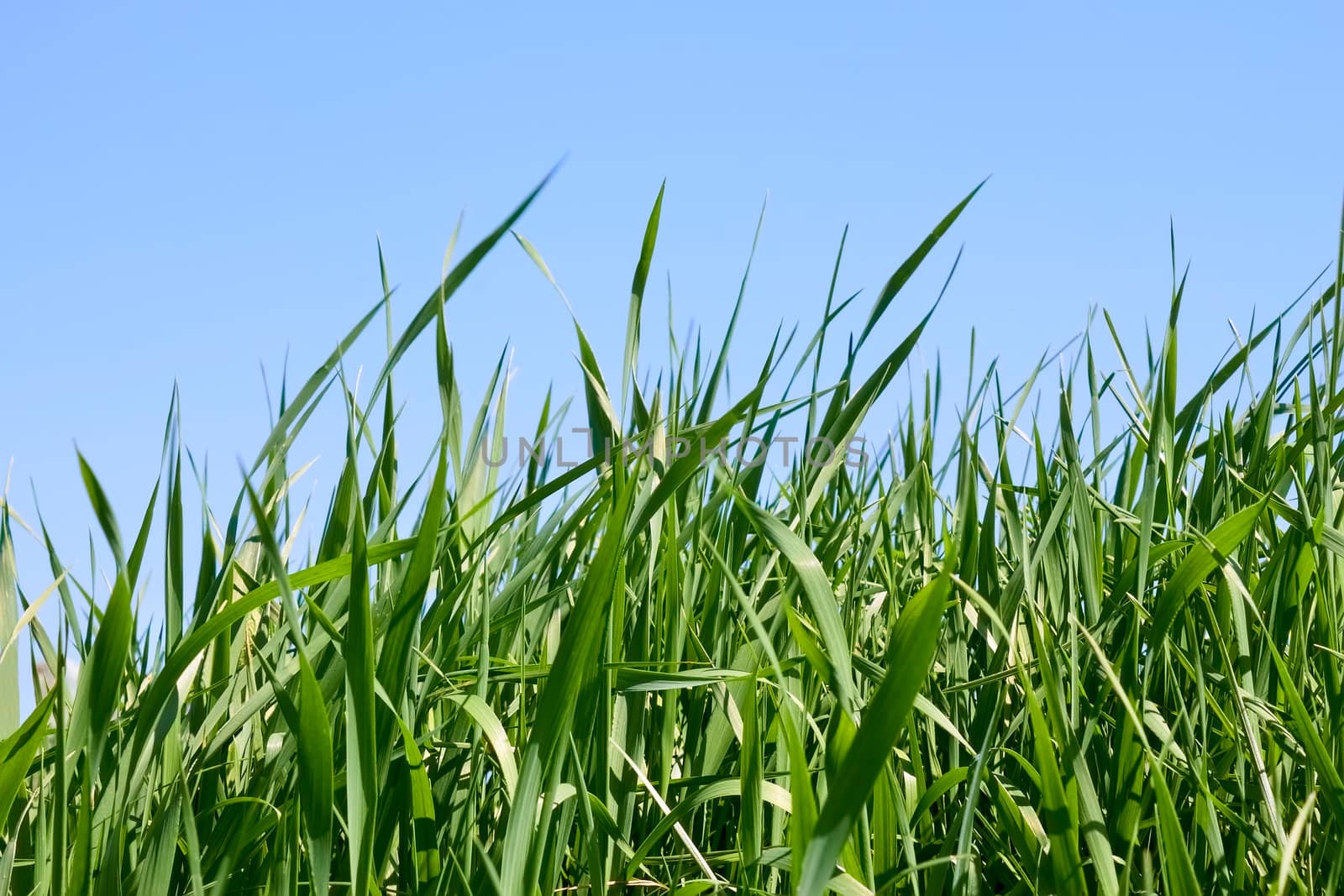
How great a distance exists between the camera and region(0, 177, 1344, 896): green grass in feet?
2.23

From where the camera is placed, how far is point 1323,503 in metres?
0.91

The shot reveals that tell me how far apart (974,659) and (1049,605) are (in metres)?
0.11

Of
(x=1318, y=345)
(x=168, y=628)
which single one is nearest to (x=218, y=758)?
(x=168, y=628)

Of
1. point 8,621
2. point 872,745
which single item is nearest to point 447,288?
point 872,745

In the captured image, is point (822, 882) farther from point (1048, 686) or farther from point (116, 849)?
point (116, 849)

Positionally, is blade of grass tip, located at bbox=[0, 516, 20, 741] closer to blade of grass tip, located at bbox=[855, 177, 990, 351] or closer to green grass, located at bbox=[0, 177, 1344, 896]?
green grass, located at bbox=[0, 177, 1344, 896]

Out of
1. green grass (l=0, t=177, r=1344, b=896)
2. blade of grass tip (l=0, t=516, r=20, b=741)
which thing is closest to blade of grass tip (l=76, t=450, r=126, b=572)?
green grass (l=0, t=177, r=1344, b=896)

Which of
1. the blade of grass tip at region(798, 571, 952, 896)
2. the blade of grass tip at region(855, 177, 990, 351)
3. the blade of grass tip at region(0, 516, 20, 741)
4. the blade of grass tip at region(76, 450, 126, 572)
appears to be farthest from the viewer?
the blade of grass tip at region(0, 516, 20, 741)

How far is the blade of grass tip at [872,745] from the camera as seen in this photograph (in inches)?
19.6

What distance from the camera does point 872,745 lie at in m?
0.50

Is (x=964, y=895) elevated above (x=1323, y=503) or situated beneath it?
situated beneath

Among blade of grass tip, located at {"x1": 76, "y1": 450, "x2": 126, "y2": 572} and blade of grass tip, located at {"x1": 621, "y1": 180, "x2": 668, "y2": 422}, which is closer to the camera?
blade of grass tip, located at {"x1": 76, "y1": 450, "x2": 126, "y2": 572}

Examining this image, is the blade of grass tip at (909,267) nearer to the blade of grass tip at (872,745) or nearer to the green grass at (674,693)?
the green grass at (674,693)

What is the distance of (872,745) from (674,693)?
1.34 feet
